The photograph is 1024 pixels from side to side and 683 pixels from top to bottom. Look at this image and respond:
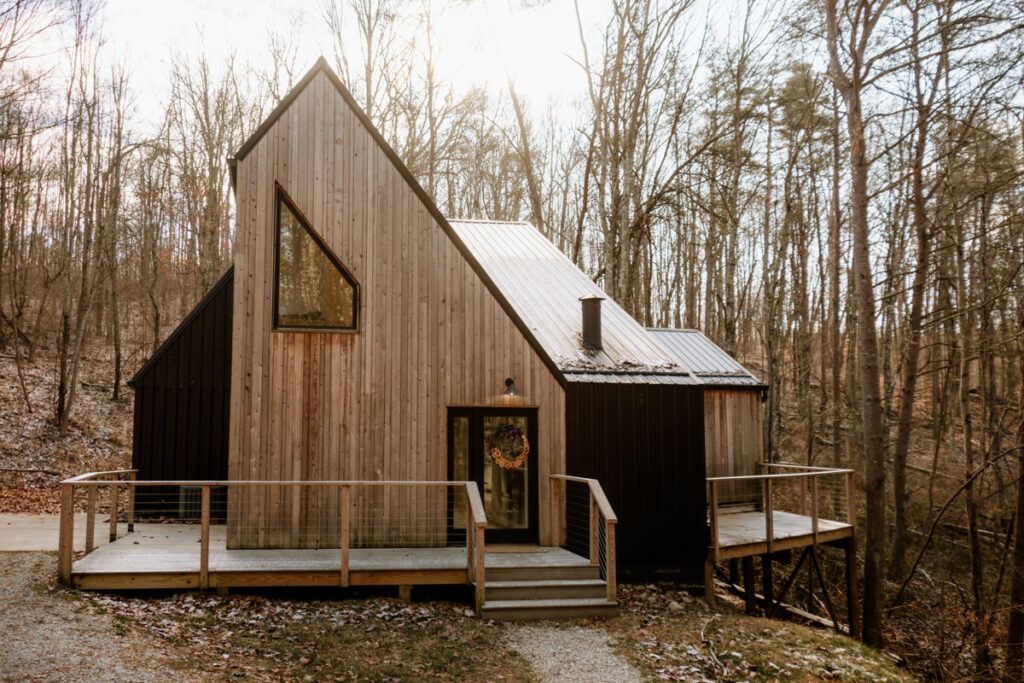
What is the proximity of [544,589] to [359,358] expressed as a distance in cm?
385

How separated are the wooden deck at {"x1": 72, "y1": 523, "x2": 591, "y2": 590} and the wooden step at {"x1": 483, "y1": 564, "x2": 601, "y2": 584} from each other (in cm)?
6

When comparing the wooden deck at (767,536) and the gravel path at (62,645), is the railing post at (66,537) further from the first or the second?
the wooden deck at (767,536)

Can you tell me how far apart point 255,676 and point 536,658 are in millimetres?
2526

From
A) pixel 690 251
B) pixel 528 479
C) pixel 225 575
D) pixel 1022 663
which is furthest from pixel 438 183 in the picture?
pixel 1022 663

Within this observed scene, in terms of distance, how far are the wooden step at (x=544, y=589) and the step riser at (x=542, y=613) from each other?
0.77 ft

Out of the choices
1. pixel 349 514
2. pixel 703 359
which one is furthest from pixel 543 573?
pixel 703 359

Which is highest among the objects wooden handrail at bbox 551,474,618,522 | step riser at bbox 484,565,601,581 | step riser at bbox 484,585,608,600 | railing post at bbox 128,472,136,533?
wooden handrail at bbox 551,474,618,522

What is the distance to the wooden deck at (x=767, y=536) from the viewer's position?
10.2m

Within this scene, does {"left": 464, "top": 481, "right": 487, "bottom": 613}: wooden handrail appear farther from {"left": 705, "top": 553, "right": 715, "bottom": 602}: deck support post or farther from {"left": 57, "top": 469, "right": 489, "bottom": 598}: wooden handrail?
{"left": 705, "top": 553, "right": 715, "bottom": 602}: deck support post

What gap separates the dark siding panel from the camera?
33.0 ft

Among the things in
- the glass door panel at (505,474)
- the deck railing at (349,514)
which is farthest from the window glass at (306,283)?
the glass door panel at (505,474)

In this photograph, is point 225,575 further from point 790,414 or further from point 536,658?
point 790,414

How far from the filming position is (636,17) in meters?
18.0

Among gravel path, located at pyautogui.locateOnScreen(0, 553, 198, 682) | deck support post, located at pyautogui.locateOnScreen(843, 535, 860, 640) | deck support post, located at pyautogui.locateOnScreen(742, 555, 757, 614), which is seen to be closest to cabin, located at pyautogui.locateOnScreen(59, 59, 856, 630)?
deck support post, located at pyautogui.locateOnScreen(742, 555, 757, 614)
